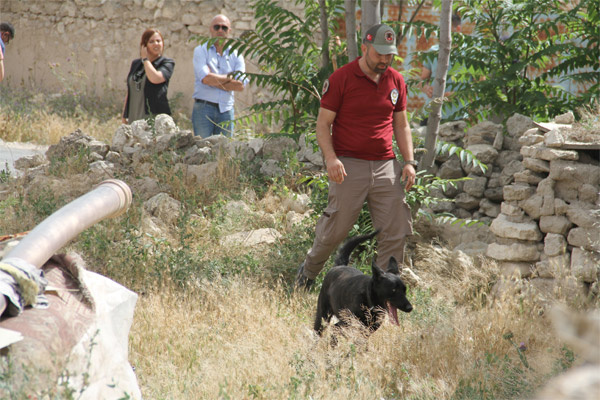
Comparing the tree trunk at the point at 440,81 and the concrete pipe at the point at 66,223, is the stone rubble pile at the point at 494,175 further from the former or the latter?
the concrete pipe at the point at 66,223

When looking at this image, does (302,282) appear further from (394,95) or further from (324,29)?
(324,29)

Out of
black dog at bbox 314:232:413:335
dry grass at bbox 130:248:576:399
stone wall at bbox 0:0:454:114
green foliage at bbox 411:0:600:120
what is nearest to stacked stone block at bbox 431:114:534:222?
green foliage at bbox 411:0:600:120

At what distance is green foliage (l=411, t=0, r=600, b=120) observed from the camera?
7246 mm

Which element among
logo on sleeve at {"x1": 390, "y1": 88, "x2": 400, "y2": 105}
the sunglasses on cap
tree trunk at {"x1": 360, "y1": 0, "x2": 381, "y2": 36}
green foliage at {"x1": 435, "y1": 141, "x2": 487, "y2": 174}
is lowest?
green foliage at {"x1": 435, "y1": 141, "x2": 487, "y2": 174}

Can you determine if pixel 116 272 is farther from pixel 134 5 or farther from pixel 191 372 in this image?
pixel 134 5

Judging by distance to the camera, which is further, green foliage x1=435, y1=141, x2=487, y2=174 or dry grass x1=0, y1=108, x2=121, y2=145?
dry grass x1=0, y1=108, x2=121, y2=145

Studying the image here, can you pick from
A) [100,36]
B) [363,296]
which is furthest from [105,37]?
[363,296]

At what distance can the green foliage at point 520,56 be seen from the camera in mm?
7246

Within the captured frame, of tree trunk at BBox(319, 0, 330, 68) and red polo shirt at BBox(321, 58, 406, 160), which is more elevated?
tree trunk at BBox(319, 0, 330, 68)

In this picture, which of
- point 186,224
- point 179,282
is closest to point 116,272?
point 179,282

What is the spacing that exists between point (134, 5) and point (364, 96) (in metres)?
9.92

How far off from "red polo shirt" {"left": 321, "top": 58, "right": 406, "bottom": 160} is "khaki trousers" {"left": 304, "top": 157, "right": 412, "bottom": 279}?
0.39ft

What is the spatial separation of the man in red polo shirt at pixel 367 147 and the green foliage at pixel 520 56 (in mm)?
2310

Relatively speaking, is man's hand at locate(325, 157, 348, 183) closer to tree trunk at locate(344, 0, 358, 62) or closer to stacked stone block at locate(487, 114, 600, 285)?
stacked stone block at locate(487, 114, 600, 285)
